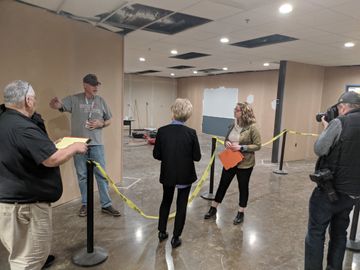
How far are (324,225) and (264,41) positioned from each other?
340 cm

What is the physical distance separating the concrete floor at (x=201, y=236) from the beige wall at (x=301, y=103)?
7.98 feet

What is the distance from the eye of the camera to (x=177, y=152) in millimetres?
2293

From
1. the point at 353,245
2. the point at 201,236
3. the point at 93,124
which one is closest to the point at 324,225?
the point at 353,245

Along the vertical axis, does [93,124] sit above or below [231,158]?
above

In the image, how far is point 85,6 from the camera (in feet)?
9.62

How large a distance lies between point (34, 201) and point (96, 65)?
257 centimetres

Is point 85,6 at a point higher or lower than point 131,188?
higher

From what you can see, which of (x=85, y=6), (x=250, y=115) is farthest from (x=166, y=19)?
(x=250, y=115)

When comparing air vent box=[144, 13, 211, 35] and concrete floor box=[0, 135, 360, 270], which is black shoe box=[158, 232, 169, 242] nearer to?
concrete floor box=[0, 135, 360, 270]

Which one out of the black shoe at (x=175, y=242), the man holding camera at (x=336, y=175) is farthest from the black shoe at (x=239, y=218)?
the man holding camera at (x=336, y=175)

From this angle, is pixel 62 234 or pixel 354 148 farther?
pixel 62 234

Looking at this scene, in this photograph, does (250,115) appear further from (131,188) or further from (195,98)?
(195,98)

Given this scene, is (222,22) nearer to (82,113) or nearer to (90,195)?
(82,113)

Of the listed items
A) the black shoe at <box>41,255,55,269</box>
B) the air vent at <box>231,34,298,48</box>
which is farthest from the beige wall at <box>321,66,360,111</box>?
the black shoe at <box>41,255,55,269</box>
